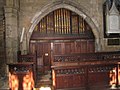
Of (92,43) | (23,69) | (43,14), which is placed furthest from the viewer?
(92,43)

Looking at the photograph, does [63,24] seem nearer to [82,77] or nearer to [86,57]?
[86,57]

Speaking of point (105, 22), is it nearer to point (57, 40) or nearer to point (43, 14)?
point (57, 40)

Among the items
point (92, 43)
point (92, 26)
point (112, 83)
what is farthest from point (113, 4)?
point (112, 83)

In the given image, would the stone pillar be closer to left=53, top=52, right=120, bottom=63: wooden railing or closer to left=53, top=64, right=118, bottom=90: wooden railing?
left=53, top=52, right=120, bottom=63: wooden railing

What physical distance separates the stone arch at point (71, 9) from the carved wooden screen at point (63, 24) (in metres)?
0.25

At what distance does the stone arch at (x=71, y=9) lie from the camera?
25.1 ft

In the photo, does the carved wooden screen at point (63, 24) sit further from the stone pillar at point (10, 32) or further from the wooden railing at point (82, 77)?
the wooden railing at point (82, 77)

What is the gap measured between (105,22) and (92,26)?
648 millimetres

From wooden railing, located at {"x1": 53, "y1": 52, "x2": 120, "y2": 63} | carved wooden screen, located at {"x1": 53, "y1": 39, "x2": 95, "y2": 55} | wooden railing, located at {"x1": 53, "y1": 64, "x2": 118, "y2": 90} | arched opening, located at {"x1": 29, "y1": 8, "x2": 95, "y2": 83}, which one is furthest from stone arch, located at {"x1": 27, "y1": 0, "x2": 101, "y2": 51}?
wooden railing, located at {"x1": 53, "y1": 64, "x2": 118, "y2": 90}

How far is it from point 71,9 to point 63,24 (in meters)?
0.80

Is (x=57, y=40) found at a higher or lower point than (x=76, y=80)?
higher

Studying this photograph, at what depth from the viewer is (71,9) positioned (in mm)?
7922

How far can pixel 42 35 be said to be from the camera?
7914 millimetres

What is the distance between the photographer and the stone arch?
7641 mm
